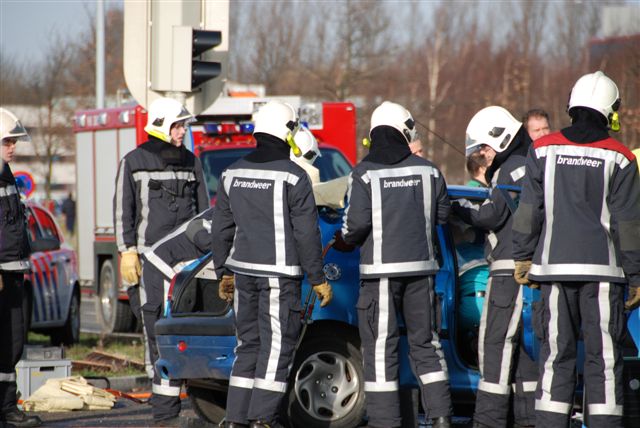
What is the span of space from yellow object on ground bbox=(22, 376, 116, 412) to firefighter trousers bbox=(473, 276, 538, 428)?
3460mm

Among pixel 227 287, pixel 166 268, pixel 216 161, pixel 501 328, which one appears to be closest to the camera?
pixel 501 328

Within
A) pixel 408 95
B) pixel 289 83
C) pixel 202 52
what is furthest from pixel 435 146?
pixel 202 52

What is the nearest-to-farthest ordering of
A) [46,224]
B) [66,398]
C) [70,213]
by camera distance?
1. [66,398]
2. [46,224]
3. [70,213]

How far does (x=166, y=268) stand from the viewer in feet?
28.5

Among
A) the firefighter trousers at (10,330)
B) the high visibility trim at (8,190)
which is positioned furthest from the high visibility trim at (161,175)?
the firefighter trousers at (10,330)

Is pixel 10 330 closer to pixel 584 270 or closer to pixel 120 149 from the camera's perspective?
pixel 584 270

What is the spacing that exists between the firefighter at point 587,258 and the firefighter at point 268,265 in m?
1.38

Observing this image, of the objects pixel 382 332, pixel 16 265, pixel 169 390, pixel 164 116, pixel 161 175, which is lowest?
pixel 169 390

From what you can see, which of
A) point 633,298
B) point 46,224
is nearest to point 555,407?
point 633,298

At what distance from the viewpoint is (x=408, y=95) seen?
38.6m

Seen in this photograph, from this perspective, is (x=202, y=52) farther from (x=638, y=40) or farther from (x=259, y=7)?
(x=259, y=7)

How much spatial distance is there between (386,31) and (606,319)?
112ft

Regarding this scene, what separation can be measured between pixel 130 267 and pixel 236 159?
464cm

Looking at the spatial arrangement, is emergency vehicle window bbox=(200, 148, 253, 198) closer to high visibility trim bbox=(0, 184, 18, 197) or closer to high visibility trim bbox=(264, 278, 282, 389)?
high visibility trim bbox=(0, 184, 18, 197)
